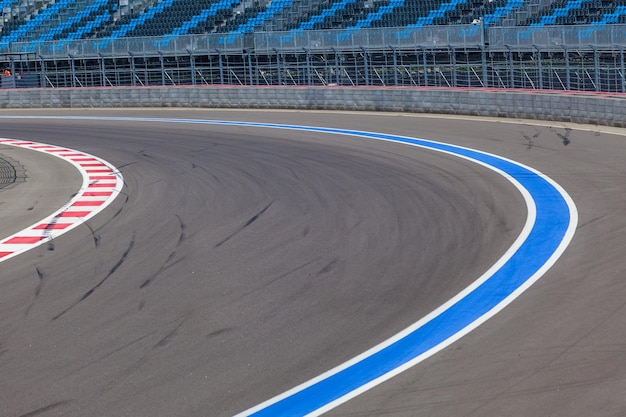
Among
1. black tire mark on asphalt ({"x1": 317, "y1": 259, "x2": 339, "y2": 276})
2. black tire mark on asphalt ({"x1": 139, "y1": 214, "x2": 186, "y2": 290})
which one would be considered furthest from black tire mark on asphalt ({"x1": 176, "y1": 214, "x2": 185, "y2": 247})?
black tire mark on asphalt ({"x1": 317, "y1": 259, "x2": 339, "y2": 276})

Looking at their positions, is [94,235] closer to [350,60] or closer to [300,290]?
[300,290]

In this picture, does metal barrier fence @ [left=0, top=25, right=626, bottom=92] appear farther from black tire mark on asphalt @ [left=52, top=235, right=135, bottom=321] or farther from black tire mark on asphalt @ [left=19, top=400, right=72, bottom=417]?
black tire mark on asphalt @ [left=19, top=400, right=72, bottom=417]

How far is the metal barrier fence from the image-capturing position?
26.7 metres

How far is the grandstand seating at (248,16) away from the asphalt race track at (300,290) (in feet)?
58.1

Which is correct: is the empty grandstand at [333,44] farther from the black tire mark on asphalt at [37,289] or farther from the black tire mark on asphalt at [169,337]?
the black tire mark on asphalt at [169,337]

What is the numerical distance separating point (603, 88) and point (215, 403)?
20987 millimetres

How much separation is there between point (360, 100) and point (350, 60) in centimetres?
596

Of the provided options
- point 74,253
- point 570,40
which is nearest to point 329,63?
point 570,40

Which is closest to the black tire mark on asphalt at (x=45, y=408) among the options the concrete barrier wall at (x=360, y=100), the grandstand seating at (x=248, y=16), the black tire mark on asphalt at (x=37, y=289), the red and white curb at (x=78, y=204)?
the black tire mark on asphalt at (x=37, y=289)

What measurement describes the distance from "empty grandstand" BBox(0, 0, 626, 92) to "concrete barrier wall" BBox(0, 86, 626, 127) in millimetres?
2206

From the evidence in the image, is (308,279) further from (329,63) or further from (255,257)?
(329,63)

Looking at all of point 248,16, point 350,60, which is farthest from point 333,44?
point 248,16

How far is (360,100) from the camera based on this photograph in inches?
1103

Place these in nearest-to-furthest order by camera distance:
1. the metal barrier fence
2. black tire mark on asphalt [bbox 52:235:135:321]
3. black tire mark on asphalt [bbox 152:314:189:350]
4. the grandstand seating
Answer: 1. black tire mark on asphalt [bbox 152:314:189:350]
2. black tire mark on asphalt [bbox 52:235:135:321]
3. the metal barrier fence
4. the grandstand seating
